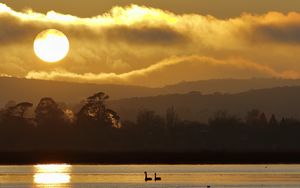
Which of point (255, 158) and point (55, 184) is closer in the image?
point (55, 184)

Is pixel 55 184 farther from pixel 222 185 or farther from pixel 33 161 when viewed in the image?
pixel 33 161

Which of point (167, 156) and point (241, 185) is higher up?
point (167, 156)

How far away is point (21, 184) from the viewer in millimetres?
98750

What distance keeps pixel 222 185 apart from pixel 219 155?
9254 centimetres

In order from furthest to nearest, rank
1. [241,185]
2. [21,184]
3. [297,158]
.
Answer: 1. [297,158]
2. [21,184]
3. [241,185]

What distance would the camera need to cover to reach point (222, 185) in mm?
91688

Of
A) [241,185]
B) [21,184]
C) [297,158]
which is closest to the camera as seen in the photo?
[241,185]

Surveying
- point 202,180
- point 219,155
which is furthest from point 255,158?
point 202,180

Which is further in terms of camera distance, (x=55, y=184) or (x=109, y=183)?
(x=55, y=184)

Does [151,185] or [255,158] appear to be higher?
[255,158]

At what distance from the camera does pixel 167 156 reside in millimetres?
187125

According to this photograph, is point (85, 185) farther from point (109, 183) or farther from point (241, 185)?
point (241, 185)

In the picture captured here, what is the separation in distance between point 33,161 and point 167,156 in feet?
77.3

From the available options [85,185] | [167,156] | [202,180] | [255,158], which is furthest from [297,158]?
[85,185]
